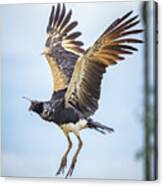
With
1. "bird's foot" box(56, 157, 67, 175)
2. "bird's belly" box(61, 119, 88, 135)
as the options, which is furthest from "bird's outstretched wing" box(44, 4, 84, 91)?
"bird's foot" box(56, 157, 67, 175)

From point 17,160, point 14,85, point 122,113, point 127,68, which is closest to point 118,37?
point 127,68

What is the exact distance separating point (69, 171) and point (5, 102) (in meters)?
0.31

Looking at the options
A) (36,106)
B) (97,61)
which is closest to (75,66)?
(97,61)

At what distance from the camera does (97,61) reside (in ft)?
6.93

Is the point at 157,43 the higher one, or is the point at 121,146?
the point at 157,43

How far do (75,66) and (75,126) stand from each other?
0.63 feet

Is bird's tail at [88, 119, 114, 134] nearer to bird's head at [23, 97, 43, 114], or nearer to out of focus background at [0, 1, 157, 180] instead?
out of focus background at [0, 1, 157, 180]

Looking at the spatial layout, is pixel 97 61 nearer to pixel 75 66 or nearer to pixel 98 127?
pixel 75 66

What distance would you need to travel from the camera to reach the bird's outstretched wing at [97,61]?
2090mm

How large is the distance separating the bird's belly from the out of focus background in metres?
0.02

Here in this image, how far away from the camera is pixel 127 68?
2.08 meters

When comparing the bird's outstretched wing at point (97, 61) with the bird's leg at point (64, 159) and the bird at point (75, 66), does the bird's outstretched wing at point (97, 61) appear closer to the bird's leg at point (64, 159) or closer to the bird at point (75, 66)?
the bird at point (75, 66)

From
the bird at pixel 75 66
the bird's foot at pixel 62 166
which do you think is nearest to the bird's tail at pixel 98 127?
the bird at pixel 75 66

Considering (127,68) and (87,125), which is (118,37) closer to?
(127,68)
